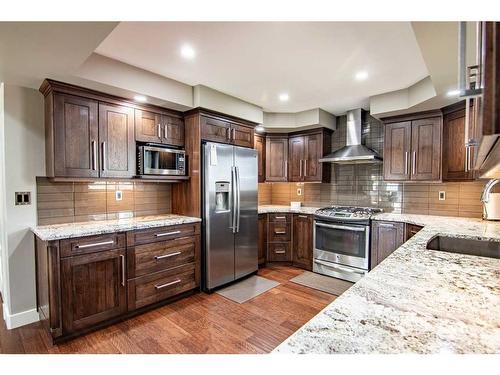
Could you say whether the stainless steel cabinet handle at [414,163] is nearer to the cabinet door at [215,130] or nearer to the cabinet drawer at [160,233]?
the cabinet door at [215,130]

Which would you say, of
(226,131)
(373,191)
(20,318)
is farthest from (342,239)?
(20,318)

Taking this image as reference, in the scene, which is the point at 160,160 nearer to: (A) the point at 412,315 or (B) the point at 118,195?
(B) the point at 118,195

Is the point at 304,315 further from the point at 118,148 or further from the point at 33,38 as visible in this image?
the point at 33,38

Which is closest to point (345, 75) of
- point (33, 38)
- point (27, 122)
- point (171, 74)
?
point (171, 74)

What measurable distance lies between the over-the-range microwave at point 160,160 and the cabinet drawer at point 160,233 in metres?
0.64

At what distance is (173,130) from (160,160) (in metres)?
0.47

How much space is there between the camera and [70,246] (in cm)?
222

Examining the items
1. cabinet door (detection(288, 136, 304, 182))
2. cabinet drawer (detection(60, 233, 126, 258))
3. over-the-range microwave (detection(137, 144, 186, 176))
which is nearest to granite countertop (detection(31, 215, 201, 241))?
cabinet drawer (detection(60, 233, 126, 258))

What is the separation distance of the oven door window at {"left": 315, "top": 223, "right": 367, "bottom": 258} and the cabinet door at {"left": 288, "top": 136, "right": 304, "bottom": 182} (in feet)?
3.22

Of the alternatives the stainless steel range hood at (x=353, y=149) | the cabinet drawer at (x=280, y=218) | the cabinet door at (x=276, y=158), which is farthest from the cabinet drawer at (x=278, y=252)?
the stainless steel range hood at (x=353, y=149)

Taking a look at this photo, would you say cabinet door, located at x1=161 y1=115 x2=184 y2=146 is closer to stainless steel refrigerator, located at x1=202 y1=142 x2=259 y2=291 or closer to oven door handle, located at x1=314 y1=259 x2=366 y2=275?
stainless steel refrigerator, located at x1=202 y1=142 x2=259 y2=291

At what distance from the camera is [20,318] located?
2475 millimetres
